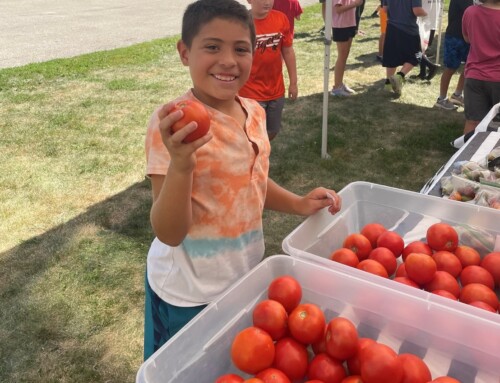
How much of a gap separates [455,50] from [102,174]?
163 inches

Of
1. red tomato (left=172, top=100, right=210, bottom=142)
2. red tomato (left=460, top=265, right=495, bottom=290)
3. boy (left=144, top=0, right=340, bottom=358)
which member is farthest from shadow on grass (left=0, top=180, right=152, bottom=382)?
red tomato (left=172, top=100, right=210, bottom=142)

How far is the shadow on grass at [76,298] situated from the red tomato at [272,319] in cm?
149

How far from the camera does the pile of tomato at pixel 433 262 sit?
1.44 metres

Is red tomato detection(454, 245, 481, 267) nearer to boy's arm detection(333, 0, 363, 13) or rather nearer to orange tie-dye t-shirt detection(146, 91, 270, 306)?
orange tie-dye t-shirt detection(146, 91, 270, 306)

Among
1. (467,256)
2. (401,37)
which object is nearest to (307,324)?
(467,256)

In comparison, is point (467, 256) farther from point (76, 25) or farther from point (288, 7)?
point (76, 25)

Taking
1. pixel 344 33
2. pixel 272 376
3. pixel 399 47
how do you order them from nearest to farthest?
1. pixel 272 376
2. pixel 399 47
3. pixel 344 33

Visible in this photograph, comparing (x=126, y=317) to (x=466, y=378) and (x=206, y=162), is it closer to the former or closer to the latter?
(x=206, y=162)

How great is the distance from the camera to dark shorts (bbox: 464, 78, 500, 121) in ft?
13.3

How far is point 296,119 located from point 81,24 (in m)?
8.78

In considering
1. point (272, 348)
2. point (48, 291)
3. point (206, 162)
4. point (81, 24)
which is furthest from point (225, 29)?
point (81, 24)

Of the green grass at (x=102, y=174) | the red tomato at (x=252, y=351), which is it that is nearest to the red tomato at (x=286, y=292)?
the red tomato at (x=252, y=351)

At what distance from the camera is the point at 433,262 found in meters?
1.47

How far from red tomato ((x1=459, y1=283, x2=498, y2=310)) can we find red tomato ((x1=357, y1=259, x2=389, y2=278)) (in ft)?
0.76
